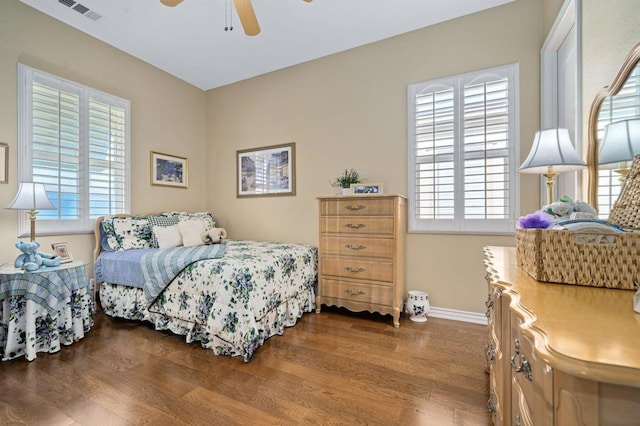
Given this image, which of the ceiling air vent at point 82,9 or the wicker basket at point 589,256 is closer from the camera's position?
the wicker basket at point 589,256

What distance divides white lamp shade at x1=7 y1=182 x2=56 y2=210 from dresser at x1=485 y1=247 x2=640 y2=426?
315 cm

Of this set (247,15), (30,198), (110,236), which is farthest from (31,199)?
(247,15)

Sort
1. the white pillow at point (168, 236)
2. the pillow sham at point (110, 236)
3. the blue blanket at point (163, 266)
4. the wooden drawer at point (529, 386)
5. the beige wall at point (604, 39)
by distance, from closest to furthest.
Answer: the wooden drawer at point (529, 386), the beige wall at point (604, 39), the blue blanket at point (163, 266), the pillow sham at point (110, 236), the white pillow at point (168, 236)

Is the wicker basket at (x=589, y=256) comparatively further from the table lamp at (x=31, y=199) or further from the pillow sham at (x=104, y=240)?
the pillow sham at (x=104, y=240)

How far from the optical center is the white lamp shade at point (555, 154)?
1375 mm

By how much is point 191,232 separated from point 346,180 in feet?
6.05

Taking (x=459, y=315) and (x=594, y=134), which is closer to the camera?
(x=594, y=134)

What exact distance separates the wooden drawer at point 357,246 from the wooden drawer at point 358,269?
0.06 metres

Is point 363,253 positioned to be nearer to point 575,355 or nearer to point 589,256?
point 589,256

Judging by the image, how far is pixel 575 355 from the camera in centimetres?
41

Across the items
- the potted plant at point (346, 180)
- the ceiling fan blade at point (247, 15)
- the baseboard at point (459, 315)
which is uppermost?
the ceiling fan blade at point (247, 15)

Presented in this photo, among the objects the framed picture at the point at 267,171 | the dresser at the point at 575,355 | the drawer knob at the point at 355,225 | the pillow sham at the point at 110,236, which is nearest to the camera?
the dresser at the point at 575,355

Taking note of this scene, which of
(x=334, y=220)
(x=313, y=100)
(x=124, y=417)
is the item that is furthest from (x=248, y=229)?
(x=124, y=417)

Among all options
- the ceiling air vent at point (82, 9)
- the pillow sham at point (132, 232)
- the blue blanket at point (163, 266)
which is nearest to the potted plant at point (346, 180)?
the blue blanket at point (163, 266)
